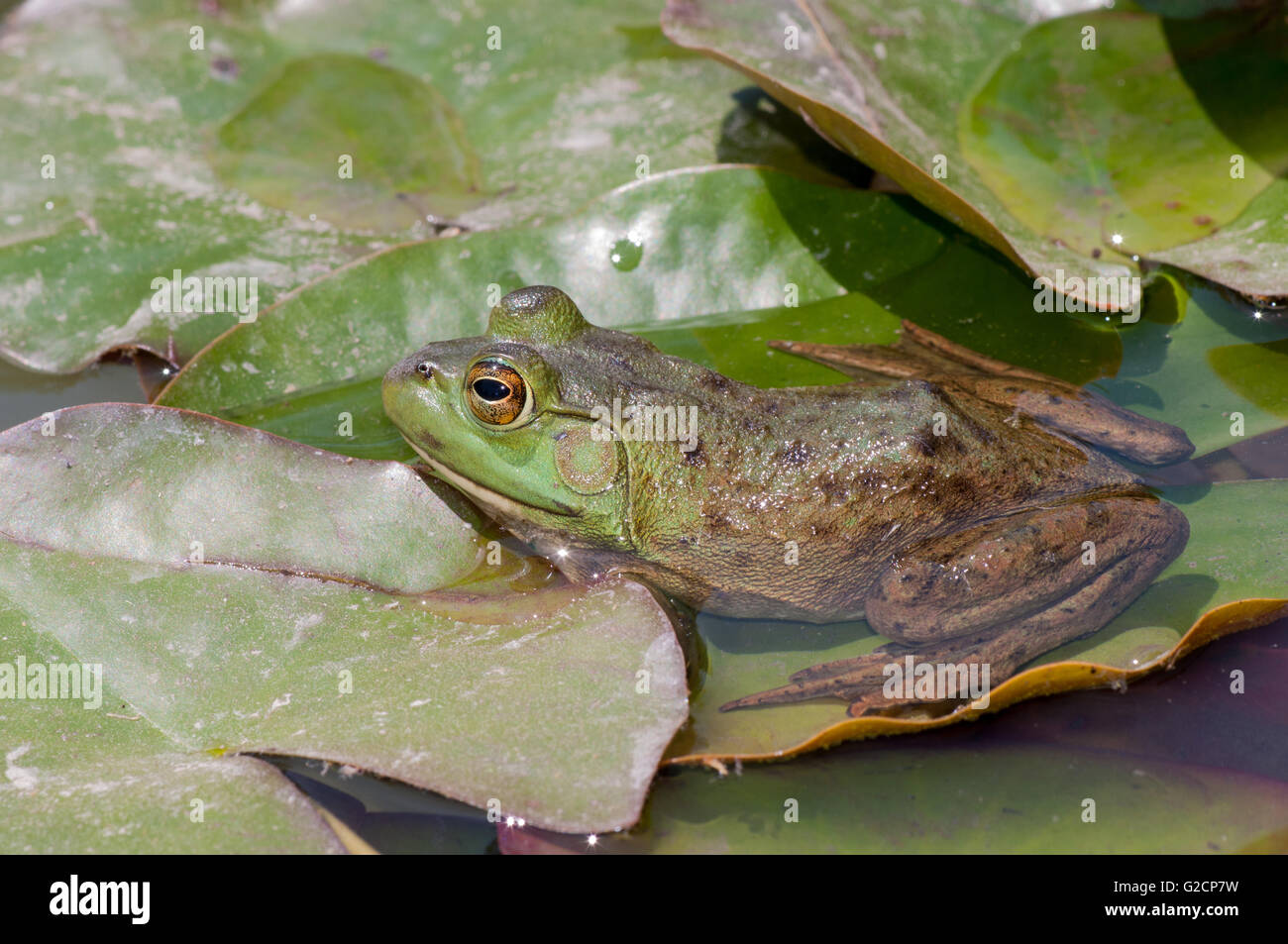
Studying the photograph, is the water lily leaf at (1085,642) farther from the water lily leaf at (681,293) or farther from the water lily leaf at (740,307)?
the water lily leaf at (681,293)

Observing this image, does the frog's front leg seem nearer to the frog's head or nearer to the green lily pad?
the green lily pad

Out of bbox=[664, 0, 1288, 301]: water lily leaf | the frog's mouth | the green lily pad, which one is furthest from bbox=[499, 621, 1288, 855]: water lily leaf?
bbox=[664, 0, 1288, 301]: water lily leaf

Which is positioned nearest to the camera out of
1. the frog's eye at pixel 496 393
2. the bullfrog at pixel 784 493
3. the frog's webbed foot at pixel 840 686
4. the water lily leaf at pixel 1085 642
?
the water lily leaf at pixel 1085 642

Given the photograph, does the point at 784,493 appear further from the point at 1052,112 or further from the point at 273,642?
the point at 1052,112

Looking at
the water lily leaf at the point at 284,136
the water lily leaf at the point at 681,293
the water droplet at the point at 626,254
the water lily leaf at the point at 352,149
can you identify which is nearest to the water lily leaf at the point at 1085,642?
the water lily leaf at the point at 681,293

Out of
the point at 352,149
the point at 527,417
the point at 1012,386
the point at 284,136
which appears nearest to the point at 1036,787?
the point at 1012,386

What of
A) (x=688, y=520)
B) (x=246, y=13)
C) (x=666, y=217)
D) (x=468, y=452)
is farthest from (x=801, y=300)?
(x=246, y=13)

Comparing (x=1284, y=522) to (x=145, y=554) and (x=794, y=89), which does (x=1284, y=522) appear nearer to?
(x=794, y=89)
